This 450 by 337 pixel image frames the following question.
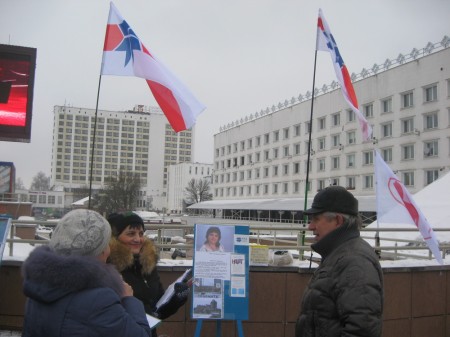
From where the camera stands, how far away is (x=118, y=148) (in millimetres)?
143000

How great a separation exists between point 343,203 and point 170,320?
398cm

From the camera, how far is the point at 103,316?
1.88 m

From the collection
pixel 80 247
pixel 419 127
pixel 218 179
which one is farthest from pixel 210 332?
pixel 218 179

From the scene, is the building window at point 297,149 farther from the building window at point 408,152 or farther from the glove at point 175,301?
the glove at point 175,301

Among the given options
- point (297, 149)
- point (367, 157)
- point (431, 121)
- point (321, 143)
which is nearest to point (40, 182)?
point (297, 149)

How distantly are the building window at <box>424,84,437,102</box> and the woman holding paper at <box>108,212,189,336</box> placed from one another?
41.2 meters

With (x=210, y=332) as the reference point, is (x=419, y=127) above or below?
above

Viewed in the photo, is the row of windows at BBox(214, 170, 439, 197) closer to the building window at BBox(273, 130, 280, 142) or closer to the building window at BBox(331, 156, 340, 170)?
the building window at BBox(331, 156, 340, 170)

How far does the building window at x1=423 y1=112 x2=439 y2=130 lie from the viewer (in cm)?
3931

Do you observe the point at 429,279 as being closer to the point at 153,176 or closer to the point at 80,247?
the point at 80,247

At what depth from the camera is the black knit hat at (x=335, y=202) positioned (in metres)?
2.71

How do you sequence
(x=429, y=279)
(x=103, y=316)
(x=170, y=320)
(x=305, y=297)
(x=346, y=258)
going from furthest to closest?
1. (x=429, y=279)
2. (x=170, y=320)
3. (x=305, y=297)
4. (x=346, y=258)
5. (x=103, y=316)

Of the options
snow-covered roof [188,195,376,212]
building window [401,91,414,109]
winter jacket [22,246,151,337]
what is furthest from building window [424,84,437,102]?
winter jacket [22,246,151,337]

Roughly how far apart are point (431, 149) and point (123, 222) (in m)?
41.4
